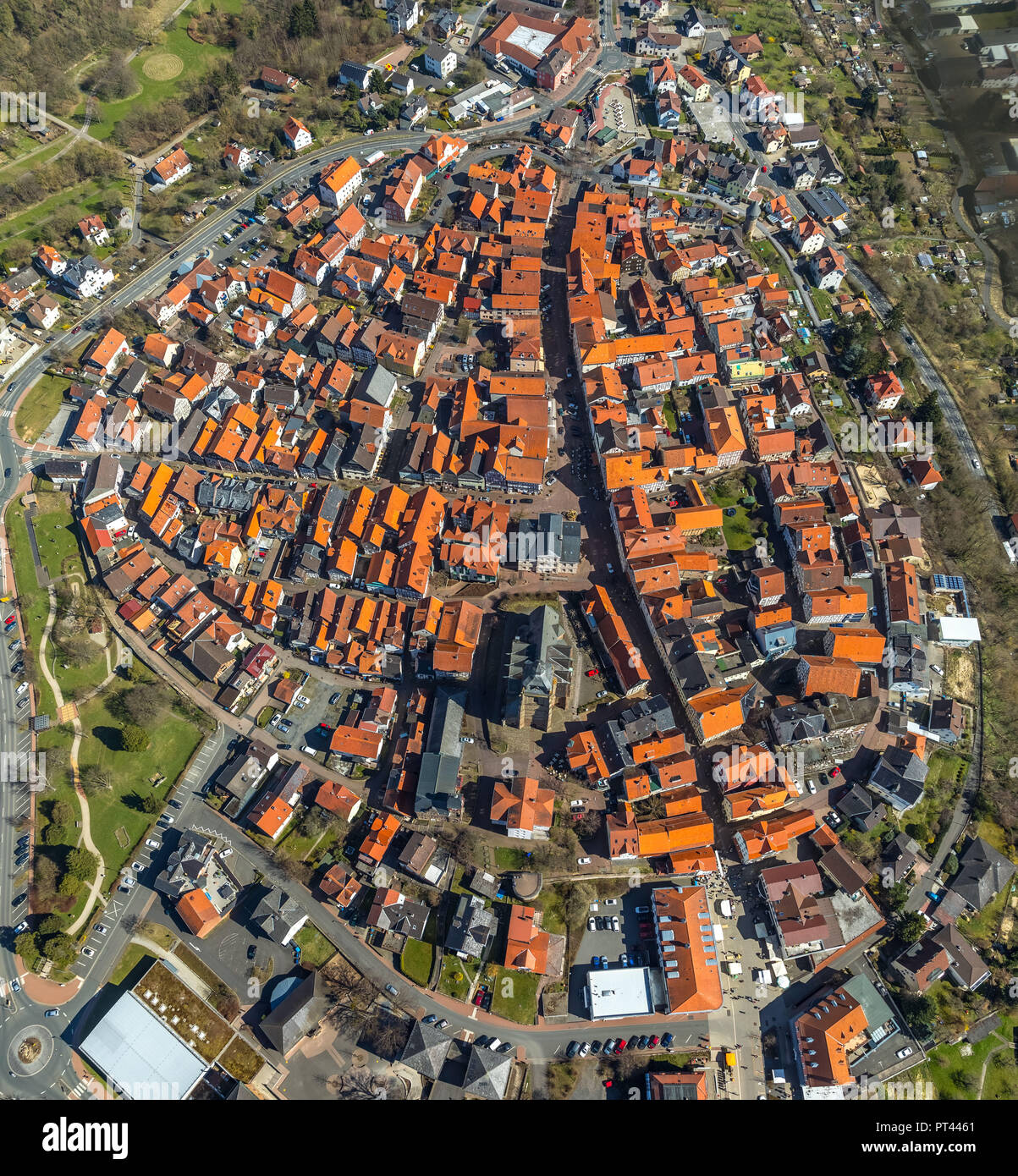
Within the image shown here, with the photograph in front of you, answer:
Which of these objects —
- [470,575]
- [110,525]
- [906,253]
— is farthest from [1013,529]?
[110,525]

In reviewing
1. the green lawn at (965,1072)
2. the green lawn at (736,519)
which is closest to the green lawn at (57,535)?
the green lawn at (736,519)

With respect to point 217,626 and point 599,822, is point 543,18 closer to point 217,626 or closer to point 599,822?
point 217,626

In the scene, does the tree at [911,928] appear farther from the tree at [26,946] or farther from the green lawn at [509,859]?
the tree at [26,946]

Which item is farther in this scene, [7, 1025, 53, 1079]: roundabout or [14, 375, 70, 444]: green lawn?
[14, 375, 70, 444]: green lawn

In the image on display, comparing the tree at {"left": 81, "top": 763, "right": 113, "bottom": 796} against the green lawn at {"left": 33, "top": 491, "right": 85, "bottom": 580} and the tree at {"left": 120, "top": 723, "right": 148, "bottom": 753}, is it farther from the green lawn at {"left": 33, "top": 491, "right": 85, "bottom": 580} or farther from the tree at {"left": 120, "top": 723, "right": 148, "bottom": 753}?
the green lawn at {"left": 33, "top": 491, "right": 85, "bottom": 580}

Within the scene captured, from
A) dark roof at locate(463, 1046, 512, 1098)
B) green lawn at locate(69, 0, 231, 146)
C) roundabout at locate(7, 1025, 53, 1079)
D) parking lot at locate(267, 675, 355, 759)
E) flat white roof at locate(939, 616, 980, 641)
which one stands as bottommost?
roundabout at locate(7, 1025, 53, 1079)

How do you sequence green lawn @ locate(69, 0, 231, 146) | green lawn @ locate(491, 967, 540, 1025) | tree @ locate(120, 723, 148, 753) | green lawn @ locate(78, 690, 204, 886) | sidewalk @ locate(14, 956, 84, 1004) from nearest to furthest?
1. green lawn @ locate(491, 967, 540, 1025)
2. sidewalk @ locate(14, 956, 84, 1004)
3. green lawn @ locate(78, 690, 204, 886)
4. tree @ locate(120, 723, 148, 753)
5. green lawn @ locate(69, 0, 231, 146)

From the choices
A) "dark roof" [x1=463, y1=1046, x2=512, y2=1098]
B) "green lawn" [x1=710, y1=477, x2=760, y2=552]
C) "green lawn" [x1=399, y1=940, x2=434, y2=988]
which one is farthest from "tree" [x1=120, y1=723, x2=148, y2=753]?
"green lawn" [x1=710, y1=477, x2=760, y2=552]
